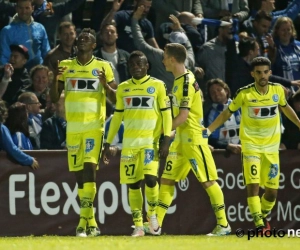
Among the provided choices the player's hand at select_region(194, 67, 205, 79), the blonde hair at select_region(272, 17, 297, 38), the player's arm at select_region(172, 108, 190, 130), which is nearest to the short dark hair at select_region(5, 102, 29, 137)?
the player's arm at select_region(172, 108, 190, 130)

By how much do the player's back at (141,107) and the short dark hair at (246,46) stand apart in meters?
4.74

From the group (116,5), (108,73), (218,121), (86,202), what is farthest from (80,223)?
(116,5)

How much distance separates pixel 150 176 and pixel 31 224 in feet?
8.10

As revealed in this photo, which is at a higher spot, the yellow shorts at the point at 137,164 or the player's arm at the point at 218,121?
the player's arm at the point at 218,121

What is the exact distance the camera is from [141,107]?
14.1 metres

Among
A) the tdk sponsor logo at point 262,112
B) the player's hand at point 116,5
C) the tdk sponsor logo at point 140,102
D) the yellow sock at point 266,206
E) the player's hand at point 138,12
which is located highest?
the player's hand at point 116,5

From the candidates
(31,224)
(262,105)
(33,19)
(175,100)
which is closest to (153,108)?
(175,100)

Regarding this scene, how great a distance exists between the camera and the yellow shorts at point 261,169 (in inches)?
583

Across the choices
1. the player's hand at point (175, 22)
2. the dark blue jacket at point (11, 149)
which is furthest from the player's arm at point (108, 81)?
the player's hand at point (175, 22)

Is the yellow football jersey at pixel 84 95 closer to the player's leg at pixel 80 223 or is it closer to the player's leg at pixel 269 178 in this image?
the player's leg at pixel 80 223

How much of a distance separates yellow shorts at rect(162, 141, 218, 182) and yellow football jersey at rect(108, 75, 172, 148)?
0.53m

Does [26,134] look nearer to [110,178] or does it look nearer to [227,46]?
[110,178]

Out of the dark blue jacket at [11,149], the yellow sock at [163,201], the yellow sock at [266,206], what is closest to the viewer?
the yellow sock at [163,201]

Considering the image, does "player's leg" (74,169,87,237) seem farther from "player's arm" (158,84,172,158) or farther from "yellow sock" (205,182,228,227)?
"yellow sock" (205,182,228,227)
